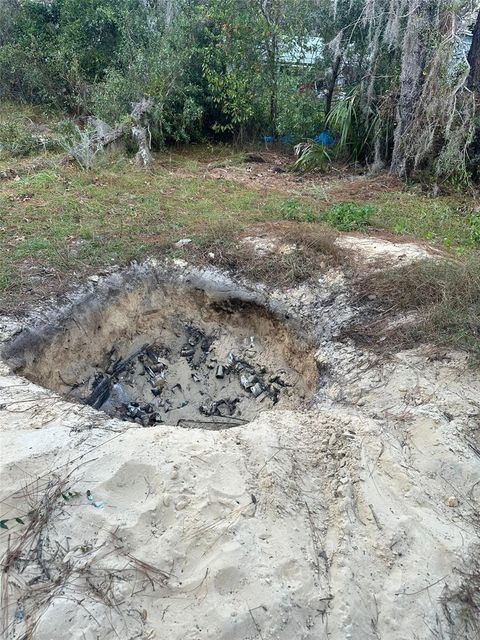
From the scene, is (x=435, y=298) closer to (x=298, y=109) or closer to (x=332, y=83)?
(x=298, y=109)

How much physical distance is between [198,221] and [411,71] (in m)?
3.75

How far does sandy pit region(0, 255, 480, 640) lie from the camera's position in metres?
2.18

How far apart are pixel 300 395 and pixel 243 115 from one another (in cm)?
618

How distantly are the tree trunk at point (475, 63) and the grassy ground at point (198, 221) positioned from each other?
4.93 ft

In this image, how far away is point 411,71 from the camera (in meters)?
6.95

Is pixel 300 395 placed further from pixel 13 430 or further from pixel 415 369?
pixel 13 430

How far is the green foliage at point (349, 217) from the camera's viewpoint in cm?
555

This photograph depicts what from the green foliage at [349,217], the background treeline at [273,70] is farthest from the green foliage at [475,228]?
the green foliage at [349,217]

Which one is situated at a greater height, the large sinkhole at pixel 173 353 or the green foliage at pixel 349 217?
the green foliage at pixel 349 217

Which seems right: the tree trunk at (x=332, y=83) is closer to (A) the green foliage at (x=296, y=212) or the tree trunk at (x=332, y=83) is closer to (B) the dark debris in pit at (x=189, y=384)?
(A) the green foliage at (x=296, y=212)

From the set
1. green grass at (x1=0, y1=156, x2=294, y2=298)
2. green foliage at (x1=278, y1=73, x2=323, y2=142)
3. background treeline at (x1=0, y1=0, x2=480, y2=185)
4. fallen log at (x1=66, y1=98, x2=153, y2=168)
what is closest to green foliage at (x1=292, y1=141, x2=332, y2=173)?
background treeline at (x1=0, y1=0, x2=480, y2=185)

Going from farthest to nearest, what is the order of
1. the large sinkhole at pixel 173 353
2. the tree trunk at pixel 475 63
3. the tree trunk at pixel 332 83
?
the tree trunk at pixel 332 83 → the tree trunk at pixel 475 63 → the large sinkhole at pixel 173 353

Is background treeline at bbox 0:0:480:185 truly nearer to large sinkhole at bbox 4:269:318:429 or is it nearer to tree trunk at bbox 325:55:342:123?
tree trunk at bbox 325:55:342:123

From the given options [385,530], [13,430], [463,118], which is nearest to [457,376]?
[385,530]
